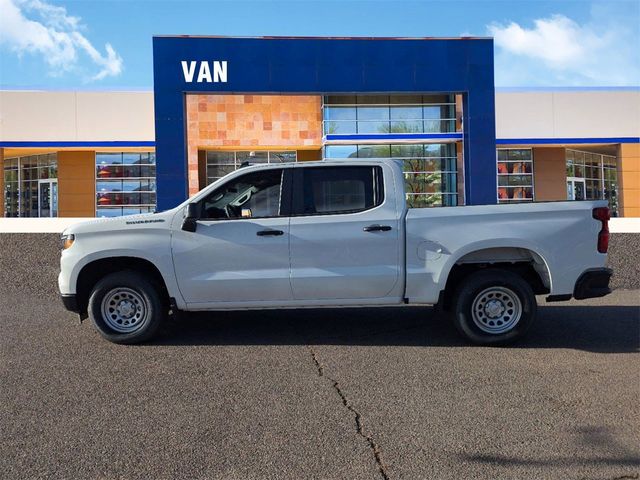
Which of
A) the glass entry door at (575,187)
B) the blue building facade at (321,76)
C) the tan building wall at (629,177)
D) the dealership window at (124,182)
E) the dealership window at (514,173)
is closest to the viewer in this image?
the blue building facade at (321,76)

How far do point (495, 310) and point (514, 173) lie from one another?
72.2 feet

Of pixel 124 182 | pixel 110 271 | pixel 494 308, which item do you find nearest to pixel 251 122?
pixel 124 182

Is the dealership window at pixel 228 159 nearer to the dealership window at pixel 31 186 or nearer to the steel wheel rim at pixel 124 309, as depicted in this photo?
the dealership window at pixel 31 186

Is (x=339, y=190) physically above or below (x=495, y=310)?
above

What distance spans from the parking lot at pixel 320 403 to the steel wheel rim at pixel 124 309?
0.89 ft

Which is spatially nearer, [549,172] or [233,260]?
[233,260]

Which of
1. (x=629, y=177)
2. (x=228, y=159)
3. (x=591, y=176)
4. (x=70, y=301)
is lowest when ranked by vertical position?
(x=70, y=301)

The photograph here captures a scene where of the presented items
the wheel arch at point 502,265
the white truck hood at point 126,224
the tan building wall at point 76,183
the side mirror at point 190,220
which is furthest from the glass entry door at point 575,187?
the white truck hood at point 126,224

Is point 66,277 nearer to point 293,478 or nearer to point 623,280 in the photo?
Result: point 293,478

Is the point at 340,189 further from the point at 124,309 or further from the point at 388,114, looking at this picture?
the point at 388,114

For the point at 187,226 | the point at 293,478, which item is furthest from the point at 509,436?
the point at 187,226

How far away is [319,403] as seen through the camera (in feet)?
16.2

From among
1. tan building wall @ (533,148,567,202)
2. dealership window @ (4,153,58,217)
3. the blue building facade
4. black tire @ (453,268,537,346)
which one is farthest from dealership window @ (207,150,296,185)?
black tire @ (453,268,537,346)

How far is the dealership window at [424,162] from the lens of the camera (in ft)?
74.3
